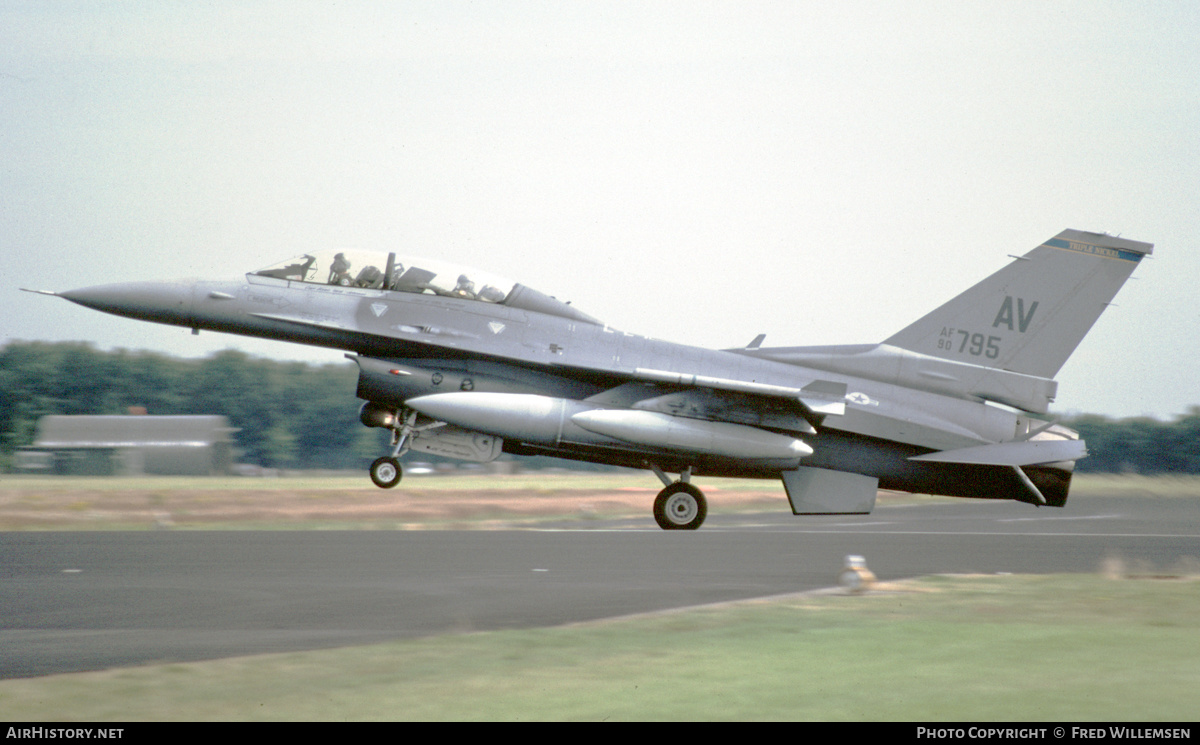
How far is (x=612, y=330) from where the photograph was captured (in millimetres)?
16453

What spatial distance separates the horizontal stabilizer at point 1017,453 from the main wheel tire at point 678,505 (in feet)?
10.9

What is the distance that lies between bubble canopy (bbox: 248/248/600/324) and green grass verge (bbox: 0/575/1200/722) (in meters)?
4.76

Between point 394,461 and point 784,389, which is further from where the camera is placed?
point 784,389

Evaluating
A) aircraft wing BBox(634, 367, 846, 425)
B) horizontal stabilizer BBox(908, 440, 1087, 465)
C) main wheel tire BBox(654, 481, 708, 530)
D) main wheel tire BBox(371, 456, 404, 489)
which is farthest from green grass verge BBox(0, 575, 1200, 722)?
aircraft wing BBox(634, 367, 846, 425)

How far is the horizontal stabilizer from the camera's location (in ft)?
51.4

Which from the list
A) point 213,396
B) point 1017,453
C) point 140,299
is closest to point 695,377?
point 1017,453

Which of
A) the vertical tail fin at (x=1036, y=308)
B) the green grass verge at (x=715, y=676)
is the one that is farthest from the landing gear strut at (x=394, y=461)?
the vertical tail fin at (x=1036, y=308)

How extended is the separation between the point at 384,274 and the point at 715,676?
7470 mm

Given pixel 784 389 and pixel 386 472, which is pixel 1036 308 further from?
pixel 386 472

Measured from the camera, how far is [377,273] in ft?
52.3

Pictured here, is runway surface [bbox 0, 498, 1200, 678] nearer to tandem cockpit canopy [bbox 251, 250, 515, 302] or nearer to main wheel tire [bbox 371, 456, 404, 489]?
main wheel tire [bbox 371, 456, 404, 489]

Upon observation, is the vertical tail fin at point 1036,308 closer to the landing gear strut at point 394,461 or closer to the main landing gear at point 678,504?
the main landing gear at point 678,504

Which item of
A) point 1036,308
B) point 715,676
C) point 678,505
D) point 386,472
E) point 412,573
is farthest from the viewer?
point 412,573
